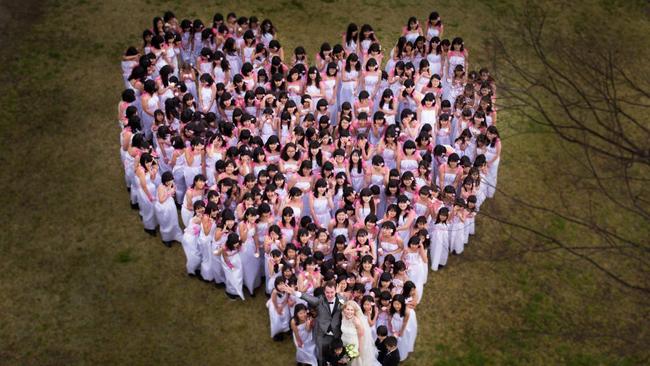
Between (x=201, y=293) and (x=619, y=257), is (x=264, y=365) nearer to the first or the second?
(x=201, y=293)

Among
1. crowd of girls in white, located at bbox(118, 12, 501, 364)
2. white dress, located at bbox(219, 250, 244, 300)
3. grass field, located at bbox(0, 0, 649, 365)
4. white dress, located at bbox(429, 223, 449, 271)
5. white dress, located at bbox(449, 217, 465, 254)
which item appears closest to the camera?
crowd of girls in white, located at bbox(118, 12, 501, 364)

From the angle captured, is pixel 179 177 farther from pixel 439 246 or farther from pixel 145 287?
pixel 439 246

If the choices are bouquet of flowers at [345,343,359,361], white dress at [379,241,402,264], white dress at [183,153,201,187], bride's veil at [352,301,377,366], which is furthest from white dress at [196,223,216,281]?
bouquet of flowers at [345,343,359,361]

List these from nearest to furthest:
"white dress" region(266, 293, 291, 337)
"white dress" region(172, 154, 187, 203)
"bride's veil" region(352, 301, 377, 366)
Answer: "bride's veil" region(352, 301, 377, 366) → "white dress" region(266, 293, 291, 337) → "white dress" region(172, 154, 187, 203)

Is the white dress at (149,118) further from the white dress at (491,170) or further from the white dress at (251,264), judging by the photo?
the white dress at (491,170)

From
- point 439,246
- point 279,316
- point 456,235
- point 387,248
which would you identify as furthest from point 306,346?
point 456,235

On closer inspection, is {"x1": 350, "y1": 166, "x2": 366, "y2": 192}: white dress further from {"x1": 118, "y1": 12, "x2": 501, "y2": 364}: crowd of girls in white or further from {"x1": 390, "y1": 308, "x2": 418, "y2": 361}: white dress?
{"x1": 390, "y1": 308, "x2": 418, "y2": 361}: white dress

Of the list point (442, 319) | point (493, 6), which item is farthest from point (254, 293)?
point (493, 6)
